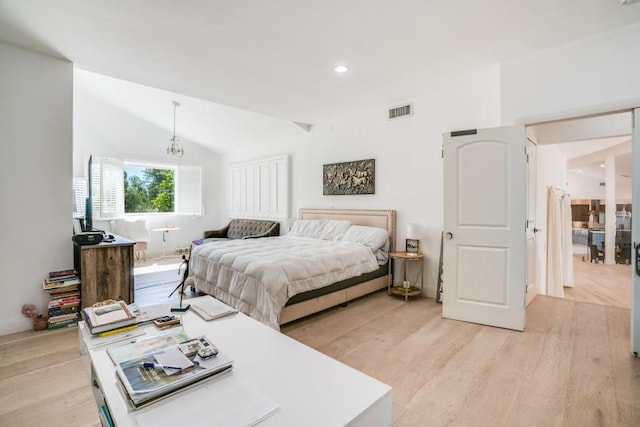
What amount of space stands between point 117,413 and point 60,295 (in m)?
2.88

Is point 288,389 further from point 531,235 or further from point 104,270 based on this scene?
point 531,235

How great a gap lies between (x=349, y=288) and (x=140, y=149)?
594 centimetres

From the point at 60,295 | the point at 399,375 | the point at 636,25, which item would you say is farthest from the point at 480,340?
the point at 60,295

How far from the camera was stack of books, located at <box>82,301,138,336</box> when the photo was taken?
1521 millimetres

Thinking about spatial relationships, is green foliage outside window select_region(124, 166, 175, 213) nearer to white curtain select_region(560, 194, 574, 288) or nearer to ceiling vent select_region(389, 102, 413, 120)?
ceiling vent select_region(389, 102, 413, 120)

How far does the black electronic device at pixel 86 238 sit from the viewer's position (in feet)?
10.1

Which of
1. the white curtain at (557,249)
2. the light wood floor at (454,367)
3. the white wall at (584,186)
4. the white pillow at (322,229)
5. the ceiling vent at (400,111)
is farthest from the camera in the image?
the white wall at (584,186)

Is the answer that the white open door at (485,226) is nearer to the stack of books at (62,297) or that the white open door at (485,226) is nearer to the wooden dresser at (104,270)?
the wooden dresser at (104,270)

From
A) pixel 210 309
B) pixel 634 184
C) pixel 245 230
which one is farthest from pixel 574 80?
pixel 245 230

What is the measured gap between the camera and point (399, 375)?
2.16 m

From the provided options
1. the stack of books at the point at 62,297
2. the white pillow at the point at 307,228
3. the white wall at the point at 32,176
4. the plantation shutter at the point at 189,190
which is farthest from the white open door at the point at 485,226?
the plantation shutter at the point at 189,190

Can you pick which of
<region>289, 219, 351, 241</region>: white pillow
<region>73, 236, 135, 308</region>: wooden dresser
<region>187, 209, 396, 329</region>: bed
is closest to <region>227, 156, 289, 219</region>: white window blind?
<region>289, 219, 351, 241</region>: white pillow

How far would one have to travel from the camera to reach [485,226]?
3.07 metres

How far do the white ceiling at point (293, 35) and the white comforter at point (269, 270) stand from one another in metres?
2.06
